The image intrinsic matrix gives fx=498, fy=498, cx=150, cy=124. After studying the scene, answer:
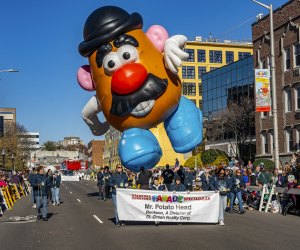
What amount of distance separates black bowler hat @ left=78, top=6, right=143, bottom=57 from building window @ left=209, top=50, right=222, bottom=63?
205 feet

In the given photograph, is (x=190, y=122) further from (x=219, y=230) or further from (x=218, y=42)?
(x=218, y=42)

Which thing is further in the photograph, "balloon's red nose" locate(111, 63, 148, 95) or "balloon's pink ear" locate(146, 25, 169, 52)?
"balloon's pink ear" locate(146, 25, 169, 52)

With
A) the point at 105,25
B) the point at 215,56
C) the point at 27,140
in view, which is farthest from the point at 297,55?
the point at 27,140

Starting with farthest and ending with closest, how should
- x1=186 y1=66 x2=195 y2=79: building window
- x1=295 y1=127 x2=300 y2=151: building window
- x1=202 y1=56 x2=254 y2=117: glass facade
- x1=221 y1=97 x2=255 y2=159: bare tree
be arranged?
1. x1=186 y1=66 x2=195 y2=79: building window
2. x1=202 y1=56 x2=254 y2=117: glass facade
3. x1=221 y1=97 x2=255 y2=159: bare tree
4. x1=295 y1=127 x2=300 y2=151: building window

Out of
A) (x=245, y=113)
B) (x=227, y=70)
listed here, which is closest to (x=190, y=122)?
(x=245, y=113)

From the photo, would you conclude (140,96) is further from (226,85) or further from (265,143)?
(226,85)

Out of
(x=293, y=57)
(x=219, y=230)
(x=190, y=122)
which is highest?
(x=293, y=57)

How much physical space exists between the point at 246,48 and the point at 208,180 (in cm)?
6548

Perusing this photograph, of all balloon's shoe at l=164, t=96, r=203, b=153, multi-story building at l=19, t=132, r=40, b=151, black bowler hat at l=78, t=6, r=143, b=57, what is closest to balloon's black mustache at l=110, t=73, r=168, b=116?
balloon's shoe at l=164, t=96, r=203, b=153

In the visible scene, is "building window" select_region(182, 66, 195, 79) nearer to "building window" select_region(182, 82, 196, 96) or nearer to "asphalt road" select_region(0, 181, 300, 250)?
"building window" select_region(182, 82, 196, 96)

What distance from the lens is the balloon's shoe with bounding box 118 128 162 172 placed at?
14.3 metres

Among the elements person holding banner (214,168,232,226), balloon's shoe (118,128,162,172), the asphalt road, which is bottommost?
the asphalt road

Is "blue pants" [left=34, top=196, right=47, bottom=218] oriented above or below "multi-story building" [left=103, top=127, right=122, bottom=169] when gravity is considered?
below

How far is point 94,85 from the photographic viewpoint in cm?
1570
